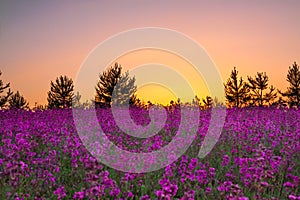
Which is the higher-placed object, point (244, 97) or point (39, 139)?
point (244, 97)

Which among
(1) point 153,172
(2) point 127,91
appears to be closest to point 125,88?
(2) point 127,91

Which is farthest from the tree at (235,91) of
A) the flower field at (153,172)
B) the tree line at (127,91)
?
the flower field at (153,172)

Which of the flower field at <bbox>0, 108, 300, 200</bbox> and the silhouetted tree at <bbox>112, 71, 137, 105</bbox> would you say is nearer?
the flower field at <bbox>0, 108, 300, 200</bbox>

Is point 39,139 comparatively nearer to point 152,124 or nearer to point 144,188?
point 152,124

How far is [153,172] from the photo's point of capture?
5.78 m

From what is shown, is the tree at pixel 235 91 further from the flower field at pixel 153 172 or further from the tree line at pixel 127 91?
the flower field at pixel 153 172

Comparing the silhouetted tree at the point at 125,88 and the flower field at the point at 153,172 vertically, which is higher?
the silhouetted tree at the point at 125,88

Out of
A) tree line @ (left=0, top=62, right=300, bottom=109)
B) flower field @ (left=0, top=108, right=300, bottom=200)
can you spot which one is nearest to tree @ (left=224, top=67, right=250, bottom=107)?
tree line @ (left=0, top=62, right=300, bottom=109)

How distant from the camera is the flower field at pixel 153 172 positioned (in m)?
4.25

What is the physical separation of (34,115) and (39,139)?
274 cm

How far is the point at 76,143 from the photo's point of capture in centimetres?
666

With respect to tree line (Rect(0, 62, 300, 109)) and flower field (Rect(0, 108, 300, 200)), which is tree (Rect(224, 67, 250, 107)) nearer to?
tree line (Rect(0, 62, 300, 109))

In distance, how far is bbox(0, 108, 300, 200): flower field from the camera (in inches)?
167

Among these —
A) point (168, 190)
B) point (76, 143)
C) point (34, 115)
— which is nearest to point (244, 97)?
point (34, 115)
